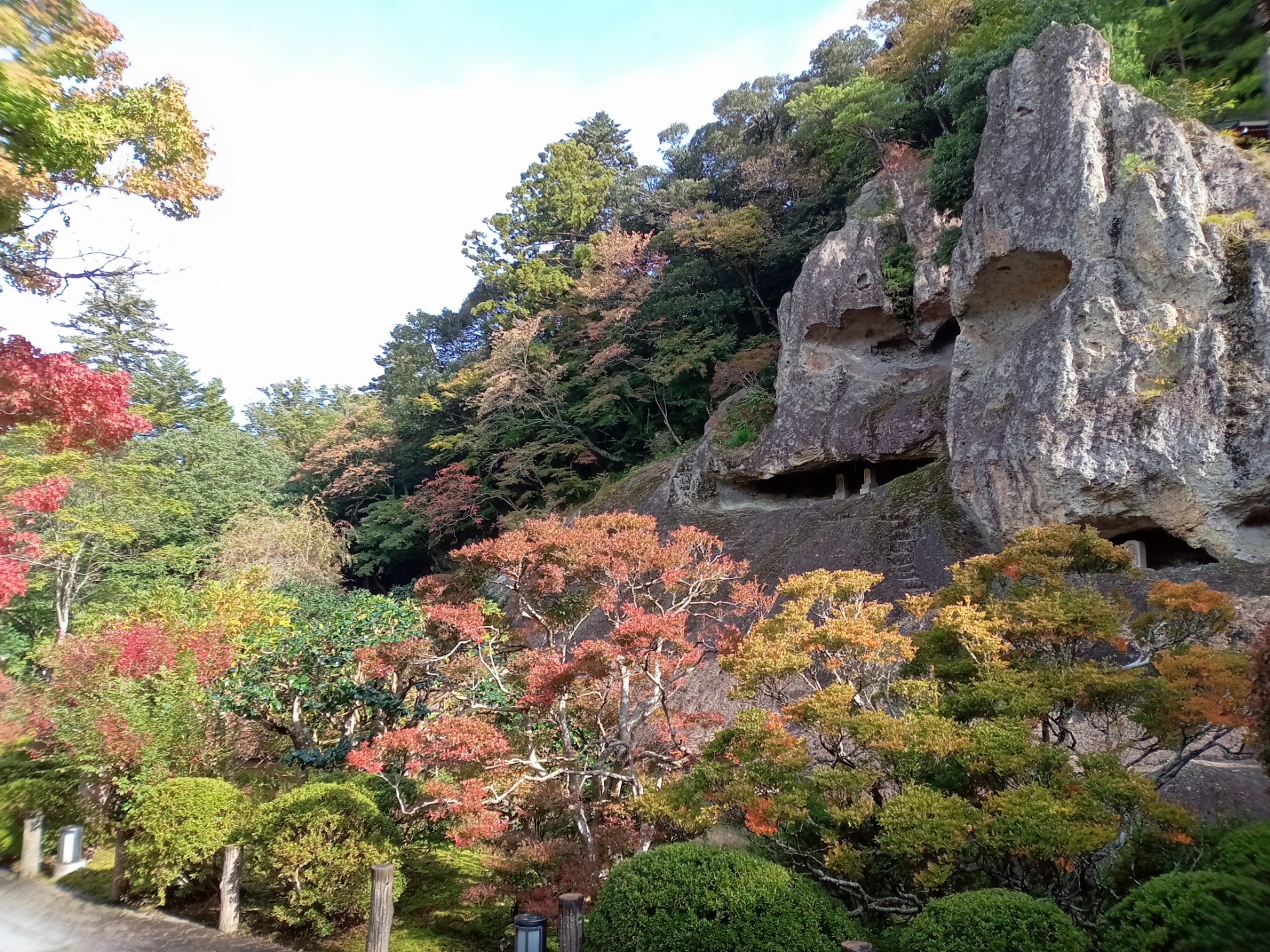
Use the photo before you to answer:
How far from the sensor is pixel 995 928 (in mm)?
4035

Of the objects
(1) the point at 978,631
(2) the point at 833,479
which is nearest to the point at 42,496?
(1) the point at 978,631

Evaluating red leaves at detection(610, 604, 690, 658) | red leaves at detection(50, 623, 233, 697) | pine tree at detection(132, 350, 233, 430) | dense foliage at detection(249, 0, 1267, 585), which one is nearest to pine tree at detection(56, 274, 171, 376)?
pine tree at detection(132, 350, 233, 430)

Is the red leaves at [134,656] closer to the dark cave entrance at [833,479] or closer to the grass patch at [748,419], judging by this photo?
the grass patch at [748,419]

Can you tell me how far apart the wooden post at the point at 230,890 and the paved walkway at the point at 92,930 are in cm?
13

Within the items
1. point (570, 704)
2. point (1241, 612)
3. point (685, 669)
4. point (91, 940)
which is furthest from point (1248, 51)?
point (91, 940)

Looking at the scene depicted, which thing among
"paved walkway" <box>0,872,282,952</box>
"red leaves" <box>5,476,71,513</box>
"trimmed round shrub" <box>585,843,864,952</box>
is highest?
"red leaves" <box>5,476,71,513</box>

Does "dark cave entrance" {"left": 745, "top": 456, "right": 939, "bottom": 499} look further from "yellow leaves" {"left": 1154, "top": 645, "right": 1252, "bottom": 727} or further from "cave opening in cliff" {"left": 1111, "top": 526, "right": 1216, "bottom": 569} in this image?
"yellow leaves" {"left": 1154, "top": 645, "right": 1252, "bottom": 727}

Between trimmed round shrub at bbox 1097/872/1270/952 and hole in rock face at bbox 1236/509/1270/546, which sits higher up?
hole in rock face at bbox 1236/509/1270/546

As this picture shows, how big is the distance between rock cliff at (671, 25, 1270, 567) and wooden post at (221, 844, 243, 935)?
1026cm

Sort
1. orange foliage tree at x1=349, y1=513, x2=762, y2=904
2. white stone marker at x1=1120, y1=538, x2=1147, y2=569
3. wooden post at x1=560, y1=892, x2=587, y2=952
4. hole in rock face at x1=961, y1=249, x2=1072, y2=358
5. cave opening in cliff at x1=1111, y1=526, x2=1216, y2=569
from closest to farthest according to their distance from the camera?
wooden post at x1=560, y1=892, x2=587, y2=952, orange foliage tree at x1=349, y1=513, x2=762, y2=904, white stone marker at x1=1120, y1=538, x2=1147, y2=569, cave opening in cliff at x1=1111, y1=526, x2=1216, y2=569, hole in rock face at x1=961, y1=249, x2=1072, y2=358

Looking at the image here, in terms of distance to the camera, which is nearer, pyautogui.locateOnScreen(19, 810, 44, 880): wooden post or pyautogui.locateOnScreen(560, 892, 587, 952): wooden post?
pyautogui.locateOnScreen(560, 892, 587, 952): wooden post

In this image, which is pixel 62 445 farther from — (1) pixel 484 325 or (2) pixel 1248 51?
(1) pixel 484 325

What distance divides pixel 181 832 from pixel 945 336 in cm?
1509

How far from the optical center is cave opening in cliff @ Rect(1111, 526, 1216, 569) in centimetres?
1032
